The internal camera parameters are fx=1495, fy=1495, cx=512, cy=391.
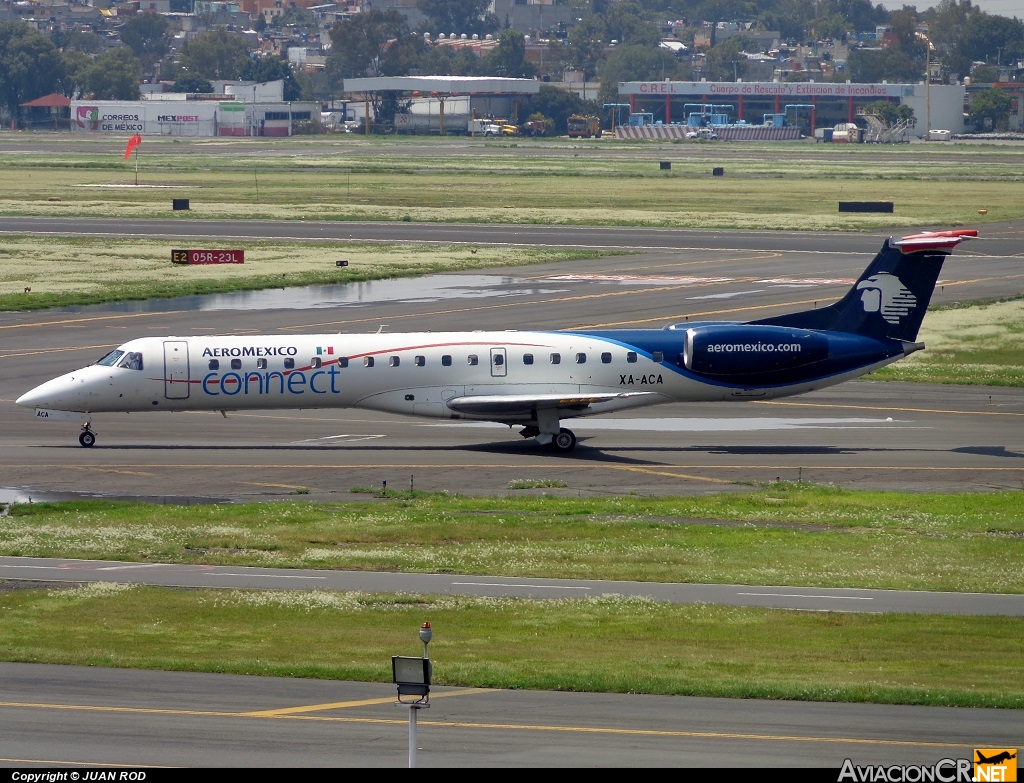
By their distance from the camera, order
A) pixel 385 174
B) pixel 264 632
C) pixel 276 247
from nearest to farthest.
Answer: pixel 264 632 → pixel 276 247 → pixel 385 174

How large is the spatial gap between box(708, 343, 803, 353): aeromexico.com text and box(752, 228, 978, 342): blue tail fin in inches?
43.3

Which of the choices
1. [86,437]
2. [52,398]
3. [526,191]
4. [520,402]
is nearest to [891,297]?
[520,402]

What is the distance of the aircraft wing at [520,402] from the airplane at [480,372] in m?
0.04

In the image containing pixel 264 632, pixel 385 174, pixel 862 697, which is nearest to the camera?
pixel 862 697

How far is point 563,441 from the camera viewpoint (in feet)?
151

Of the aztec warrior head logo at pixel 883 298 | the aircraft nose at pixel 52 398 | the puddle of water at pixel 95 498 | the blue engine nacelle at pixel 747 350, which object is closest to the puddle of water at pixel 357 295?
the aircraft nose at pixel 52 398

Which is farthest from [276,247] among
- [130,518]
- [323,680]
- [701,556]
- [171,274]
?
[323,680]

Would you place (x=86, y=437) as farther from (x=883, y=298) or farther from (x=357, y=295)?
(x=357, y=295)

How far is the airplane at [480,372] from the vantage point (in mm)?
45188

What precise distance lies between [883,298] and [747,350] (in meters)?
4.95

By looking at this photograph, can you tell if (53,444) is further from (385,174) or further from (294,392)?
(385,174)

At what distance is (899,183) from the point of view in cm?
15738

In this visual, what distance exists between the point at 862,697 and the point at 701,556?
1013 centimetres

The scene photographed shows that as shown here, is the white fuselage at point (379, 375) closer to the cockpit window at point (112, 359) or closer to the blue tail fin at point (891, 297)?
the cockpit window at point (112, 359)
